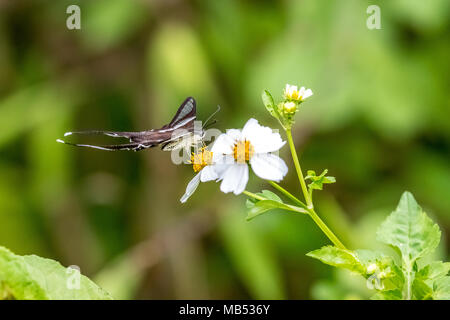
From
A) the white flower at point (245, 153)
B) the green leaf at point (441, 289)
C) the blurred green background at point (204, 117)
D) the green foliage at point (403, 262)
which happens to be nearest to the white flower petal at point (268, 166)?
the white flower at point (245, 153)

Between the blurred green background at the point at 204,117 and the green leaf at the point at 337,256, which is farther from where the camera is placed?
the blurred green background at the point at 204,117

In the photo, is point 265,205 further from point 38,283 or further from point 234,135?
point 38,283

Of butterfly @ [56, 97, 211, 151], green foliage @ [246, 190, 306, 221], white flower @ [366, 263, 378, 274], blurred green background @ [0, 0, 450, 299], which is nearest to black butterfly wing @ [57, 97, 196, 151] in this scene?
butterfly @ [56, 97, 211, 151]

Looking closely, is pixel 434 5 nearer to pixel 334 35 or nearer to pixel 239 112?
pixel 334 35

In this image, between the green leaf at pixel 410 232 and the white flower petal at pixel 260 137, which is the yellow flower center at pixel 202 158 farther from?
the green leaf at pixel 410 232

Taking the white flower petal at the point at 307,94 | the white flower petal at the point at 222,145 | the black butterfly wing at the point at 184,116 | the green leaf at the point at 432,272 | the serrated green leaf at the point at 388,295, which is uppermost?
the white flower petal at the point at 307,94

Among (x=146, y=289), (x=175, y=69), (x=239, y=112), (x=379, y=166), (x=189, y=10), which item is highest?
(x=189, y=10)

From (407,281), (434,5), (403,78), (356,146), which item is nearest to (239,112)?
(356,146)
